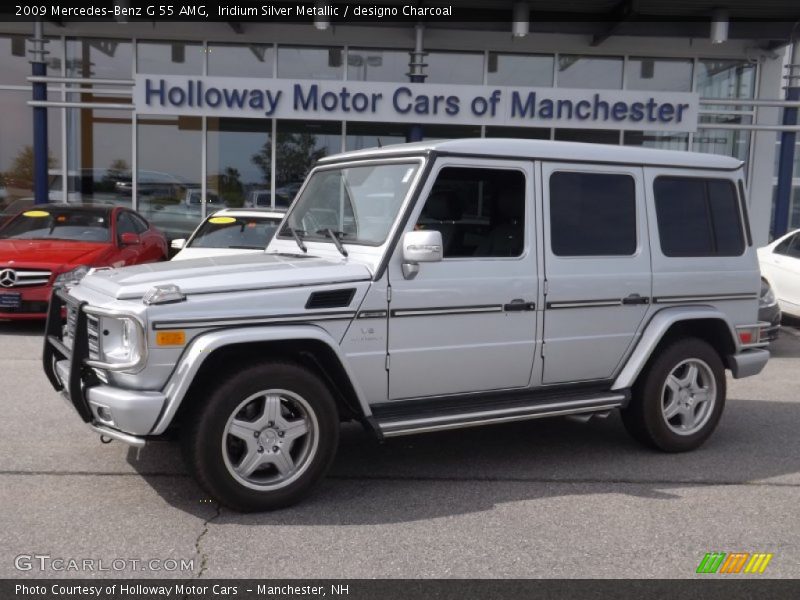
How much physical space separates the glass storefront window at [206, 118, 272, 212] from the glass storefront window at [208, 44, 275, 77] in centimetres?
101

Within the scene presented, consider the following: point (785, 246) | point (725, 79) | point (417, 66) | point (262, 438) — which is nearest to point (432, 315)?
point (262, 438)

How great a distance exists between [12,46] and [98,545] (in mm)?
16118

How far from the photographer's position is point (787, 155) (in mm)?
16359

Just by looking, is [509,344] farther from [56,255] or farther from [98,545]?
[56,255]

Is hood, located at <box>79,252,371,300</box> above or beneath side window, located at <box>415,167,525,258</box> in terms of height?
beneath

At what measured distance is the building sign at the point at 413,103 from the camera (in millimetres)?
14922

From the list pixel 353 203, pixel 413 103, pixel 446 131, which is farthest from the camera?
pixel 446 131

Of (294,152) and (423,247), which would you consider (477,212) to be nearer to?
(423,247)

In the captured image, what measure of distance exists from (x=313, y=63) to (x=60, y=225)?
25.2 feet

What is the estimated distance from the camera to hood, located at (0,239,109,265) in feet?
32.3

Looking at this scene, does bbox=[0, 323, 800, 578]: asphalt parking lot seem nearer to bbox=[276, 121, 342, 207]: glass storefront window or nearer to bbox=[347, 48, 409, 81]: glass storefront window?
bbox=[276, 121, 342, 207]: glass storefront window

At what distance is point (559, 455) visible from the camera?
221 inches

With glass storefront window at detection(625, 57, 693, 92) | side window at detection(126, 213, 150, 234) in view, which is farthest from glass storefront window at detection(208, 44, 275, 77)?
glass storefront window at detection(625, 57, 693, 92)

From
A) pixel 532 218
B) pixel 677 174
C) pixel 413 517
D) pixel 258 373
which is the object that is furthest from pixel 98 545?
pixel 677 174
